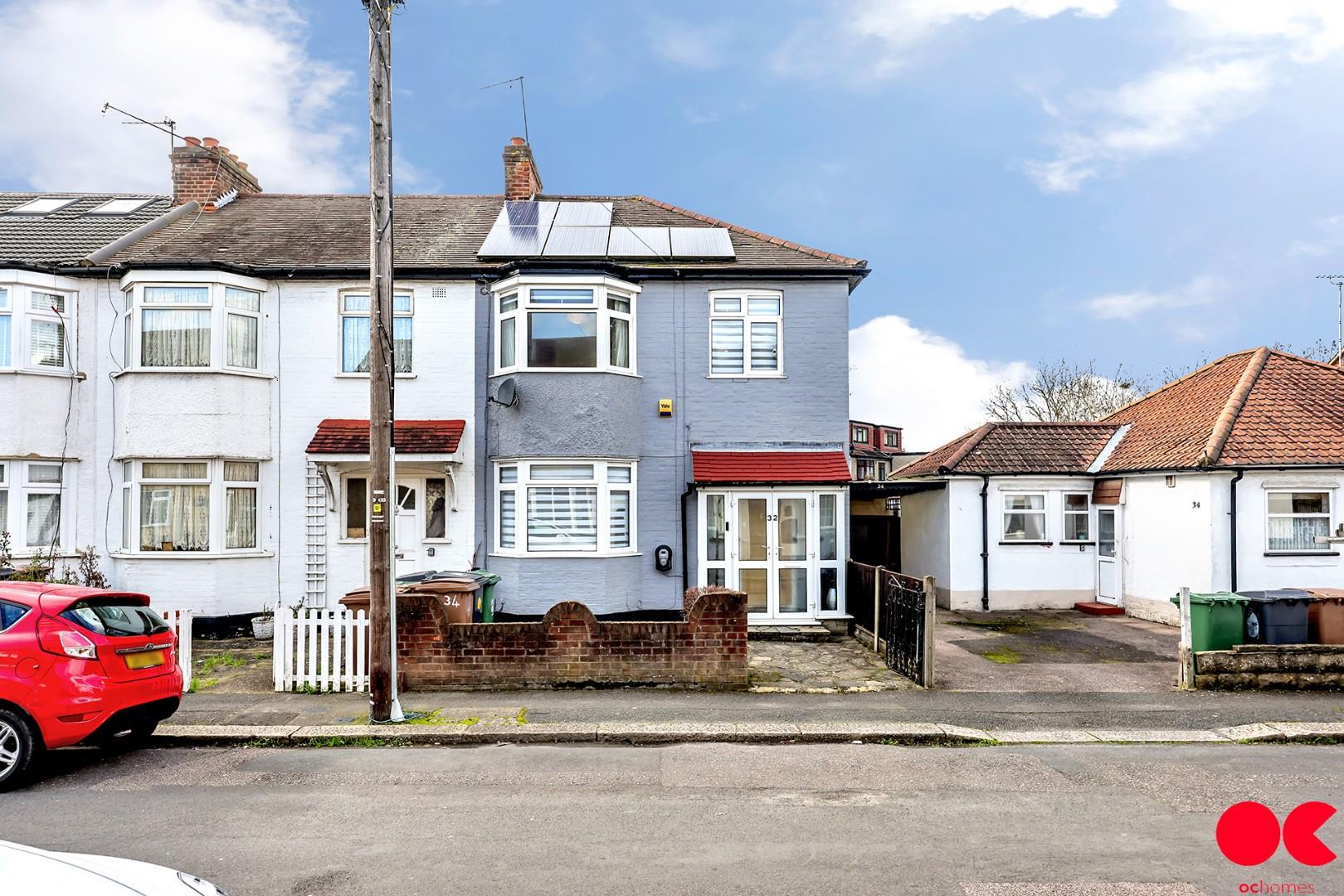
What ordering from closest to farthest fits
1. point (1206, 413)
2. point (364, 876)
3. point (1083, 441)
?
point (364, 876), point (1206, 413), point (1083, 441)

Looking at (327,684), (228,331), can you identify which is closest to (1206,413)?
(327,684)

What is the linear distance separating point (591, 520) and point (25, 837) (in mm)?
8682

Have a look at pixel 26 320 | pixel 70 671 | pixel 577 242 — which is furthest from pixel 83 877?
pixel 26 320

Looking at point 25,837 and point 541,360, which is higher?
point 541,360

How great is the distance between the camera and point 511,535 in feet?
44.7

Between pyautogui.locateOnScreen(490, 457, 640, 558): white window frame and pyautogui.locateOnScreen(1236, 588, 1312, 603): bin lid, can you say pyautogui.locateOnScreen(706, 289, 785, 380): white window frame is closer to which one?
pyautogui.locateOnScreen(490, 457, 640, 558): white window frame

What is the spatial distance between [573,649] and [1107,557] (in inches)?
466

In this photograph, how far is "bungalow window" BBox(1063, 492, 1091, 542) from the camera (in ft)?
55.9

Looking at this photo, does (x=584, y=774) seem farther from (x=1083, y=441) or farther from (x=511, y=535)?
(x=1083, y=441)

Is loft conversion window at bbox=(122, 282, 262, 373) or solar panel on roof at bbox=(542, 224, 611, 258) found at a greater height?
solar panel on roof at bbox=(542, 224, 611, 258)

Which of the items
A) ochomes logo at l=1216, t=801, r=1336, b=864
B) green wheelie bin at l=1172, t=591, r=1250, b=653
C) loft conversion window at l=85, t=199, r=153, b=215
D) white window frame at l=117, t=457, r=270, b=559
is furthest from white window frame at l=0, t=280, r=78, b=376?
green wheelie bin at l=1172, t=591, r=1250, b=653

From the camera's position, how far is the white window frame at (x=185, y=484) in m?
13.4

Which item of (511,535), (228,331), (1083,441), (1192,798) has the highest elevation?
(228,331)

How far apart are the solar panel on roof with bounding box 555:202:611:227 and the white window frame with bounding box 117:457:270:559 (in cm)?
694
